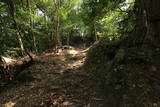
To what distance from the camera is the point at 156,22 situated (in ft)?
12.3

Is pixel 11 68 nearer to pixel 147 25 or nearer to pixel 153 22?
pixel 147 25

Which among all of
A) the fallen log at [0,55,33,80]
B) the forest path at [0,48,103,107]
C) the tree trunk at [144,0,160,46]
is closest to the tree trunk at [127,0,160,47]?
the tree trunk at [144,0,160,46]

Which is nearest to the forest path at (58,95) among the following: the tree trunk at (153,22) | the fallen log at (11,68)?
the fallen log at (11,68)

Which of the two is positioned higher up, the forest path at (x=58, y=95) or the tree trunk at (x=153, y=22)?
the tree trunk at (x=153, y=22)

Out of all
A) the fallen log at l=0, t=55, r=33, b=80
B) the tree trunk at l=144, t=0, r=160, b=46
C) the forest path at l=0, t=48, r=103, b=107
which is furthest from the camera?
the fallen log at l=0, t=55, r=33, b=80

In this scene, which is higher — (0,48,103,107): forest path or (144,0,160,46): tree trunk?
(144,0,160,46): tree trunk

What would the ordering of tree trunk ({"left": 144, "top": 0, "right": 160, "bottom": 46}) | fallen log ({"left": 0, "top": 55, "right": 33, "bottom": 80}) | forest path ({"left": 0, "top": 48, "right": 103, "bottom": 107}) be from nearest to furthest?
1. forest path ({"left": 0, "top": 48, "right": 103, "bottom": 107})
2. tree trunk ({"left": 144, "top": 0, "right": 160, "bottom": 46})
3. fallen log ({"left": 0, "top": 55, "right": 33, "bottom": 80})

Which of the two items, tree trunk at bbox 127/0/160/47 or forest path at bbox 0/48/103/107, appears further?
tree trunk at bbox 127/0/160/47

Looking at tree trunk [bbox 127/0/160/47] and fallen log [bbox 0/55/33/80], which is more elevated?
tree trunk [bbox 127/0/160/47]

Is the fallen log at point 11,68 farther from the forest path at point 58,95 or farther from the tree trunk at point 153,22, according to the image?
the tree trunk at point 153,22

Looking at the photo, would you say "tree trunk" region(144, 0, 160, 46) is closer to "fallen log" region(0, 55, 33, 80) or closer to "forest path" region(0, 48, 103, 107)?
"forest path" region(0, 48, 103, 107)

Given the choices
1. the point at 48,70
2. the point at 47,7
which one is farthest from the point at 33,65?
the point at 47,7

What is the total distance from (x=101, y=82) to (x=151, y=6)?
3260 mm

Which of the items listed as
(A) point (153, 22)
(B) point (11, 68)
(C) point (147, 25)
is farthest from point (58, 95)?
(B) point (11, 68)
